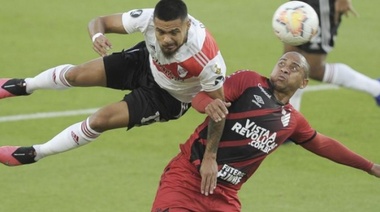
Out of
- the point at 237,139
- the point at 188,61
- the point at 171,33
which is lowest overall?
the point at 237,139

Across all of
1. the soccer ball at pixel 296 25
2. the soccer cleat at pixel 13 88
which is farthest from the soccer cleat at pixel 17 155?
the soccer ball at pixel 296 25

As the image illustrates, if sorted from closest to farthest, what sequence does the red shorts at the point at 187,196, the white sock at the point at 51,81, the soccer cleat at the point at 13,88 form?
the red shorts at the point at 187,196 → the white sock at the point at 51,81 → the soccer cleat at the point at 13,88

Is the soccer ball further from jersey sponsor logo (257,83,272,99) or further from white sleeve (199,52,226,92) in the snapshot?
jersey sponsor logo (257,83,272,99)

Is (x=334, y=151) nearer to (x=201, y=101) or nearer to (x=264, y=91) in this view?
(x=264, y=91)

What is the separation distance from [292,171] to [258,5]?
21.3 feet

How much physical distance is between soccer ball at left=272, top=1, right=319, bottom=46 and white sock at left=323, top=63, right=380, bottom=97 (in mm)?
725

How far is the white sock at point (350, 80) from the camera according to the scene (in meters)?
11.5

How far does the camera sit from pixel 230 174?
827 cm

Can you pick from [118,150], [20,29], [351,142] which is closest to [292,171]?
[351,142]

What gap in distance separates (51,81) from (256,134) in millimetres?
2254

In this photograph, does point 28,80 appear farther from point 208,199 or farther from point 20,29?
point 20,29

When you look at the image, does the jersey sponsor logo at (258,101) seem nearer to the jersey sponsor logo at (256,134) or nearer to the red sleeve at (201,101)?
the jersey sponsor logo at (256,134)

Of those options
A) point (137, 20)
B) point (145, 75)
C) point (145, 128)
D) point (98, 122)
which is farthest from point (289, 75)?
point (145, 128)

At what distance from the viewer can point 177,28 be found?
8242mm
